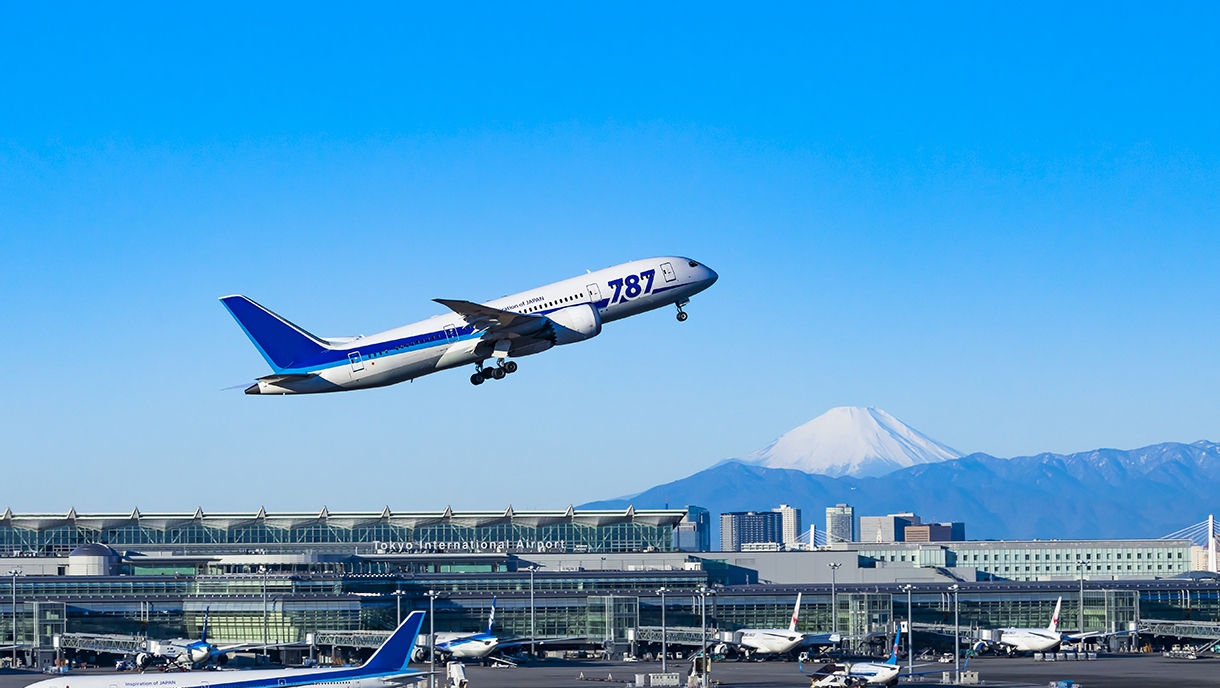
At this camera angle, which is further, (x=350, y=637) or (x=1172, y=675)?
(x=350, y=637)

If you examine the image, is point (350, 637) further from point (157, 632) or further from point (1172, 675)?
point (1172, 675)

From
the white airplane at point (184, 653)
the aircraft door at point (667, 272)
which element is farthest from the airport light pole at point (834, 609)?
the aircraft door at point (667, 272)

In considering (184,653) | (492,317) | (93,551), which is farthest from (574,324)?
(93,551)

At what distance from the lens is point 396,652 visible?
9338 cm

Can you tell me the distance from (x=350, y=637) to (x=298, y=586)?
61.0 ft

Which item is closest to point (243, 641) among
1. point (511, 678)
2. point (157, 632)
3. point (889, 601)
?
point (157, 632)

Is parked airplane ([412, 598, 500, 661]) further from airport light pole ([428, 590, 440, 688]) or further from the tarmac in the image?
the tarmac

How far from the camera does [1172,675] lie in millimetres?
134875

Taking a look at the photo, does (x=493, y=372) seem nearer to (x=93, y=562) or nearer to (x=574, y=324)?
(x=574, y=324)

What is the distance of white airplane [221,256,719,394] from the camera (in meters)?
88.3

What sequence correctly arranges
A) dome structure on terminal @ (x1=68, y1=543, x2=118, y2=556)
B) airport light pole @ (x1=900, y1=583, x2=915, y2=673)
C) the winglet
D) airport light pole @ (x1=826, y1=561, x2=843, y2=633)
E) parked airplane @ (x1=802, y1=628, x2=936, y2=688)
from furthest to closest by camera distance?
dome structure on terminal @ (x1=68, y1=543, x2=118, y2=556)
the winglet
airport light pole @ (x1=826, y1=561, x2=843, y2=633)
airport light pole @ (x1=900, y1=583, x2=915, y2=673)
parked airplane @ (x1=802, y1=628, x2=936, y2=688)

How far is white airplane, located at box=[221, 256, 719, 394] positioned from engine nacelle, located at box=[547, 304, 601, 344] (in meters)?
0.06

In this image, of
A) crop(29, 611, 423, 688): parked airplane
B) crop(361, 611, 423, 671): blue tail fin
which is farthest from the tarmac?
crop(29, 611, 423, 688): parked airplane

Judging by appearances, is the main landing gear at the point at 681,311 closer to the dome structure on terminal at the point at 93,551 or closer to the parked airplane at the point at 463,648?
the parked airplane at the point at 463,648
